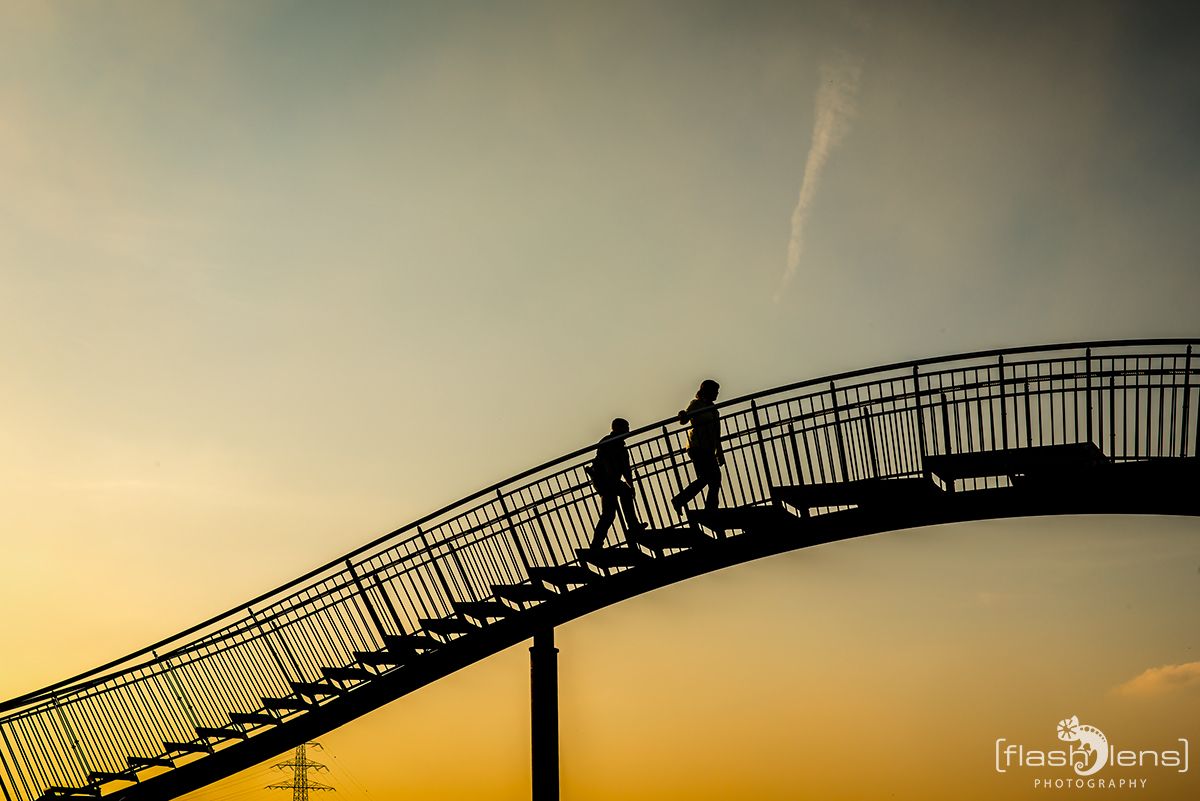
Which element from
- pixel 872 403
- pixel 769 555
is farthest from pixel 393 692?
pixel 872 403

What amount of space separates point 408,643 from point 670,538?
381 cm

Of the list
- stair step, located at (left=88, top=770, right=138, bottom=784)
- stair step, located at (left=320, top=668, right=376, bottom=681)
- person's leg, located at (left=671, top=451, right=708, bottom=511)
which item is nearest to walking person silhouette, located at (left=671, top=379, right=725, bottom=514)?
person's leg, located at (left=671, top=451, right=708, bottom=511)

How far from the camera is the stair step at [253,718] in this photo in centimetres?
1520

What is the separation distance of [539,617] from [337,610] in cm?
281

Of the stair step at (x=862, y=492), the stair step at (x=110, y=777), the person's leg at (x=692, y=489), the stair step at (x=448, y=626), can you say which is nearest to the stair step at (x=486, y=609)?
the stair step at (x=448, y=626)

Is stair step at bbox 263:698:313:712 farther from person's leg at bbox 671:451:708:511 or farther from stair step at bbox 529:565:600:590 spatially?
person's leg at bbox 671:451:708:511

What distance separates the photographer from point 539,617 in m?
14.8

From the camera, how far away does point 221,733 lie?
50.1ft

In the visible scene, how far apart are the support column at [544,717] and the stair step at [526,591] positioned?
51cm

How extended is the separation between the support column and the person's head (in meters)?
3.86

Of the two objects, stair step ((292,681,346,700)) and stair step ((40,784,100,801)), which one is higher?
stair step ((292,681,346,700))

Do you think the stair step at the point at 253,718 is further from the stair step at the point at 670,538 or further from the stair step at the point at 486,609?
the stair step at the point at 670,538

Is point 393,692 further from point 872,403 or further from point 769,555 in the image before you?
point 872,403

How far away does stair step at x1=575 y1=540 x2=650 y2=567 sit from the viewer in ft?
48.2
